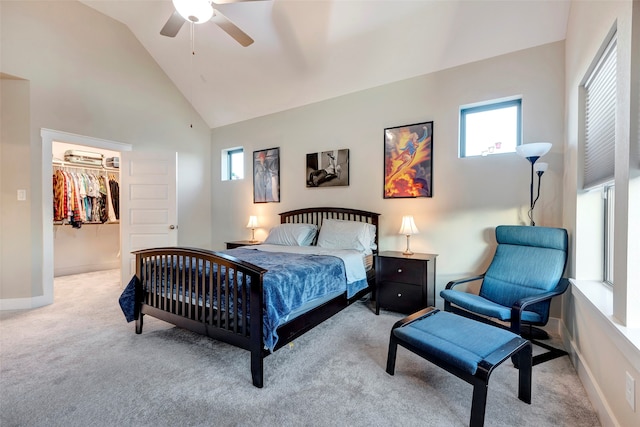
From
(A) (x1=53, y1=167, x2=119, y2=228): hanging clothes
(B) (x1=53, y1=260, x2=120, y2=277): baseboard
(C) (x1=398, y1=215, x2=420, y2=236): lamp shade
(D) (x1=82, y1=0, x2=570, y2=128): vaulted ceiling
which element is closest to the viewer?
(D) (x1=82, y1=0, x2=570, y2=128): vaulted ceiling

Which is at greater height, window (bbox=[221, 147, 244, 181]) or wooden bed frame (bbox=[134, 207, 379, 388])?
window (bbox=[221, 147, 244, 181])

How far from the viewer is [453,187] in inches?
128

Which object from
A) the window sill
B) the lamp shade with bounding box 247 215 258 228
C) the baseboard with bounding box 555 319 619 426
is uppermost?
the lamp shade with bounding box 247 215 258 228

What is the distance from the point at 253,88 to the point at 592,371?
4937mm

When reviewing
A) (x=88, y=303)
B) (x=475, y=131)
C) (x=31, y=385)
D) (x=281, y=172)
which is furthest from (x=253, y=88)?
(x=31, y=385)

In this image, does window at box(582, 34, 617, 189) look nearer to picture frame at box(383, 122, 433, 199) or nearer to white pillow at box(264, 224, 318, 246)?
picture frame at box(383, 122, 433, 199)

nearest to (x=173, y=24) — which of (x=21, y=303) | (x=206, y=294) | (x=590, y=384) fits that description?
(x=206, y=294)

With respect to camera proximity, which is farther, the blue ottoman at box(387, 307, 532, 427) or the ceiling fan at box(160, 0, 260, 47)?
the ceiling fan at box(160, 0, 260, 47)

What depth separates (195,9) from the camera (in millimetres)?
2182

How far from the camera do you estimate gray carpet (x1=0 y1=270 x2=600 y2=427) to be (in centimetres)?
157

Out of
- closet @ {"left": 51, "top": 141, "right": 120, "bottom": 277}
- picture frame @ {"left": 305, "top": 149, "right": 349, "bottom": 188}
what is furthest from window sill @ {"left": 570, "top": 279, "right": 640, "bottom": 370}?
closet @ {"left": 51, "top": 141, "right": 120, "bottom": 277}

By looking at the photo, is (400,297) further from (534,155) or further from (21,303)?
(21,303)

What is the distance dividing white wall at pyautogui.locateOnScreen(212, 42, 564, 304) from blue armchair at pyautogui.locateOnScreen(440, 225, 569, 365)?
392mm

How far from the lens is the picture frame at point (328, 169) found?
4.02 meters
